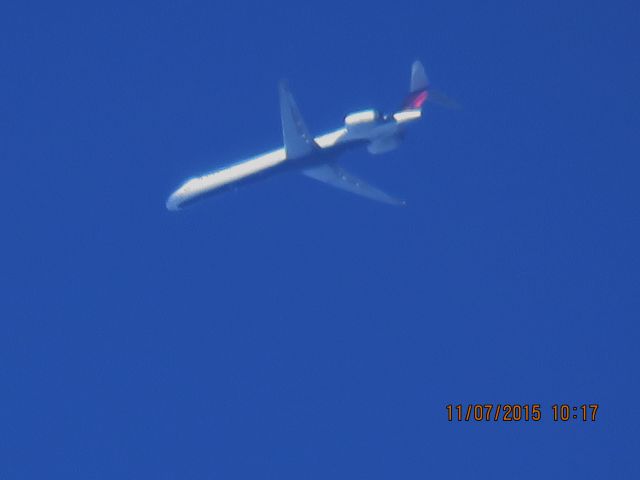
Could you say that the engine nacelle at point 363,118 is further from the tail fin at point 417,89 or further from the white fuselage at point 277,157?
the tail fin at point 417,89

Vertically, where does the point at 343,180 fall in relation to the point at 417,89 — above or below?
below

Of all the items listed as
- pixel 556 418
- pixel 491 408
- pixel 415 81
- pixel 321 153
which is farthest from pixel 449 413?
pixel 415 81

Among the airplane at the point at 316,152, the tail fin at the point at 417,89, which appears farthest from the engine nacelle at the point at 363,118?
the tail fin at the point at 417,89

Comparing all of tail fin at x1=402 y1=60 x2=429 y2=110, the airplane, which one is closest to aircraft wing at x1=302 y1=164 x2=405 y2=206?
the airplane

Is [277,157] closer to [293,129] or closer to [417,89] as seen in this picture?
[293,129]

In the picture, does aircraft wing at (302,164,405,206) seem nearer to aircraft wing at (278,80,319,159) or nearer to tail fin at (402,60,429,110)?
aircraft wing at (278,80,319,159)

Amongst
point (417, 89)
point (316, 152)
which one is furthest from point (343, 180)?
point (417, 89)
